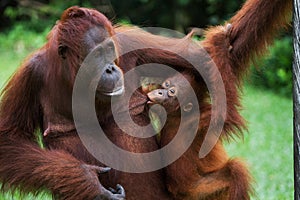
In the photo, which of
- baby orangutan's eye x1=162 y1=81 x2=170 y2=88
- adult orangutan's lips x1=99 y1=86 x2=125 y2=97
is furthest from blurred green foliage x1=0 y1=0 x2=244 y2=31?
adult orangutan's lips x1=99 y1=86 x2=125 y2=97

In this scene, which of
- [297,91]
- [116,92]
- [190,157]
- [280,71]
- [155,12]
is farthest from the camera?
[155,12]

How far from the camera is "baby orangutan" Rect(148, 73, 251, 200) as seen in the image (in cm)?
370

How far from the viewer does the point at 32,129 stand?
146 inches

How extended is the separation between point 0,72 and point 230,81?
246 inches

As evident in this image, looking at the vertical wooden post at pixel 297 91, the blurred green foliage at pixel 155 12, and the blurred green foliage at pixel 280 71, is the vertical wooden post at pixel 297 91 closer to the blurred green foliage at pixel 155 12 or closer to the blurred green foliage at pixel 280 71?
the blurred green foliage at pixel 280 71

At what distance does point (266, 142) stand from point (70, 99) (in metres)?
3.62

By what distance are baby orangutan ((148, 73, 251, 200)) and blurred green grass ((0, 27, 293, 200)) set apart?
0.68 ft

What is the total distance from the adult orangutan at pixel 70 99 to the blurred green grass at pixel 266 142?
0.26 m

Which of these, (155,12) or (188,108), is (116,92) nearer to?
(188,108)

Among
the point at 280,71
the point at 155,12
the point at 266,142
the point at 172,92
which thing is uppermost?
the point at 155,12

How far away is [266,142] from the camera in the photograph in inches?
265

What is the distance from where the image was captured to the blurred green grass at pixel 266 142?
5.25 m

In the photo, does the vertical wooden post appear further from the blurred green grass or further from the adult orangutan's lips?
the adult orangutan's lips

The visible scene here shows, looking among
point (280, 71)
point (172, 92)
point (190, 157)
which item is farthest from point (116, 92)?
point (280, 71)
